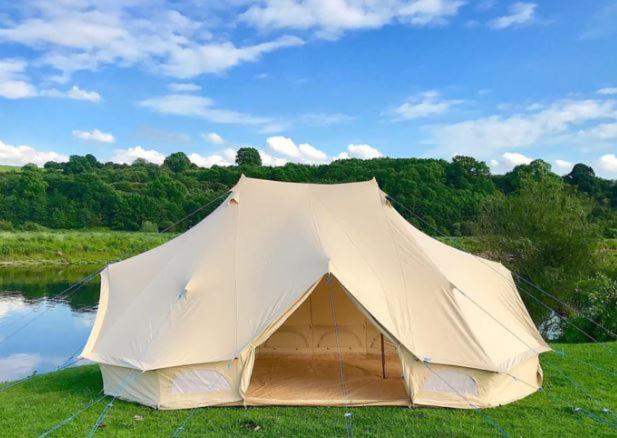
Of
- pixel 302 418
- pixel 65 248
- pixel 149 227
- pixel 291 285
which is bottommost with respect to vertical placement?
pixel 65 248

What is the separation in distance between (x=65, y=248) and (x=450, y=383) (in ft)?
108

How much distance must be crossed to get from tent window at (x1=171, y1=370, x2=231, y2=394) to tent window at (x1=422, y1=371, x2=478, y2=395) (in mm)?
2694

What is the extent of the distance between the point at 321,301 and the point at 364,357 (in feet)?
4.30

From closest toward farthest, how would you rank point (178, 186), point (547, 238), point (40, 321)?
1. point (40, 321)
2. point (547, 238)
3. point (178, 186)

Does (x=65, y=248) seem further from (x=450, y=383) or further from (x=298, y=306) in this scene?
(x=450, y=383)

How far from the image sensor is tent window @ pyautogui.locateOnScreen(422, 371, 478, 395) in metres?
7.57

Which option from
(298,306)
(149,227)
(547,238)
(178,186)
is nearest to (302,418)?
(298,306)

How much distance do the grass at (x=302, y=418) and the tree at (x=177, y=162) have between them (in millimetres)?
54995

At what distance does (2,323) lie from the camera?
55.6 ft

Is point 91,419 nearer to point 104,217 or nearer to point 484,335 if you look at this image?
point 484,335

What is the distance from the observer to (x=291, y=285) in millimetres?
8031

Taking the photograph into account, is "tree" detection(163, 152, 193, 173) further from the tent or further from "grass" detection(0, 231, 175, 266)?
the tent

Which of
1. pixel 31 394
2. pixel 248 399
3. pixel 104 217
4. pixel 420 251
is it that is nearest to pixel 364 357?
pixel 420 251

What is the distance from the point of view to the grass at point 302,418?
6625mm
